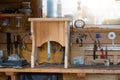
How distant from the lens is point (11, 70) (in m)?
3.02

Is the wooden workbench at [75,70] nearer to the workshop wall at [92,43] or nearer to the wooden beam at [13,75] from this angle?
the wooden beam at [13,75]

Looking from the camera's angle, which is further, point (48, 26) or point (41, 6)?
point (41, 6)

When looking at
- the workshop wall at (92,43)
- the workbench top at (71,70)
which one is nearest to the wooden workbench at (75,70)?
the workbench top at (71,70)

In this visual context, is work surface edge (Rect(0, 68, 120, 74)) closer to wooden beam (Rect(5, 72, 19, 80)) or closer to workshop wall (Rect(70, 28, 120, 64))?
wooden beam (Rect(5, 72, 19, 80))

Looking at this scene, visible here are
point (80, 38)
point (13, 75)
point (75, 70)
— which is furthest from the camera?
point (80, 38)

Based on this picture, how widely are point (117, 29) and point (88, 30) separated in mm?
336

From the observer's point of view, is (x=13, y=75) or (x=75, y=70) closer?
(x=75, y=70)

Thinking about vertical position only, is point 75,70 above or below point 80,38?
below

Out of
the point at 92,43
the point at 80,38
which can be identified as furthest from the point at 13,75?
the point at 92,43

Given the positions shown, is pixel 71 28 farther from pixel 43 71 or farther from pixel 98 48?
pixel 43 71

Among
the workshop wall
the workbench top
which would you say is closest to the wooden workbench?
the workbench top

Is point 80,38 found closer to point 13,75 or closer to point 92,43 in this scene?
point 92,43

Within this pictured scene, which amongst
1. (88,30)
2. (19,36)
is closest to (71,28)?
(88,30)

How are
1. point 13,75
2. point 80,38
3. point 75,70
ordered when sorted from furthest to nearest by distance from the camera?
point 80,38 → point 13,75 → point 75,70
